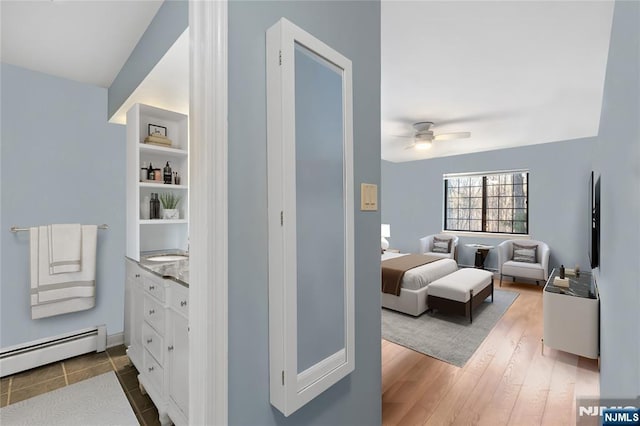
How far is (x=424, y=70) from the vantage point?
2.67 metres

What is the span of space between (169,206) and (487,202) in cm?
595

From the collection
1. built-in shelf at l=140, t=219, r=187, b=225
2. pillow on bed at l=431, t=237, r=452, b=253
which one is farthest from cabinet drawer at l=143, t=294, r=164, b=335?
pillow on bed at l=431, t=237, r=452, b=253

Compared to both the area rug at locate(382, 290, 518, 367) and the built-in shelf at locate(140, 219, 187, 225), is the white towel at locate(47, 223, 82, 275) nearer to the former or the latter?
the built-in shelf at locate(140, 219, 187, 225)

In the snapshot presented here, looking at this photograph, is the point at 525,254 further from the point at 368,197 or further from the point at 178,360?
the point at 178,360

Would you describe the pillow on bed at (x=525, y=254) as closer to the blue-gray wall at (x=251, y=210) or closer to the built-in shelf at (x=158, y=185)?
the blue-gray wall at (x=251, y=210)

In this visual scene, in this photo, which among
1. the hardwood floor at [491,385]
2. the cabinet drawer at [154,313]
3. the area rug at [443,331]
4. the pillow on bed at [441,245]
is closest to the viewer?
the cabinet drawer at [154,313]

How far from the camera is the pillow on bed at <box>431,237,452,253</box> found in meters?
6.00

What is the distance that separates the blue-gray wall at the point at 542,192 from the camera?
4.82 metres

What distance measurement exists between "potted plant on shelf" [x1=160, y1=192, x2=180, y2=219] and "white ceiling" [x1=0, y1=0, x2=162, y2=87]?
3.75 feet

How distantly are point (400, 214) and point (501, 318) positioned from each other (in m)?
3.94

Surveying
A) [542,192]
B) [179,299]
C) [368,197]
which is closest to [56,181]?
[179,299]

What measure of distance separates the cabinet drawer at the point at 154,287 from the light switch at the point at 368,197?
1.30 meters

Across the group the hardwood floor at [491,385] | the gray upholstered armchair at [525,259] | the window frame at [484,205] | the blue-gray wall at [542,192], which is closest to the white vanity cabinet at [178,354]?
the hardwood floor at [491,385]

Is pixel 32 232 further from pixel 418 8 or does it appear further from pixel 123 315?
pixel 418 8
